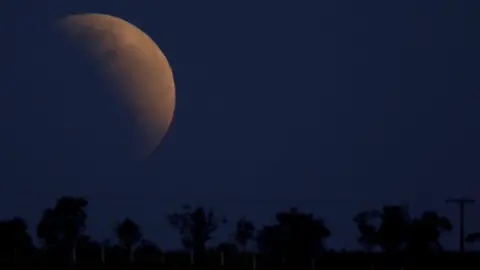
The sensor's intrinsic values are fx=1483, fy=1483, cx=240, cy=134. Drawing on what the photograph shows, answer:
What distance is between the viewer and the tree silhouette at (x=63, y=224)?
67250mm

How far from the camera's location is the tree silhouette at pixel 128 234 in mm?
70375

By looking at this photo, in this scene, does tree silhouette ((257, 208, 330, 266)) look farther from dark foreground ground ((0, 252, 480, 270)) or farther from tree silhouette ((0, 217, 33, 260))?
tree silhouette ((0, 217, 33, 260))

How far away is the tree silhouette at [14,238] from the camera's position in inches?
2660

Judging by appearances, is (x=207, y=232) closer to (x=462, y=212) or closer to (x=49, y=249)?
(x=49, y=249)

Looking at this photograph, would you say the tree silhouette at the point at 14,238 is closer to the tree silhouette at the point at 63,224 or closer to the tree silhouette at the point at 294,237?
the tree silhouette at the point at 63,224

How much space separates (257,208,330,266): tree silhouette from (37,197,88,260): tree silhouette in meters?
8.28

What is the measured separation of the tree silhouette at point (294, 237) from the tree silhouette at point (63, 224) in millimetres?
8282

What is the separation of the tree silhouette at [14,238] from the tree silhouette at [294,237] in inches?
425

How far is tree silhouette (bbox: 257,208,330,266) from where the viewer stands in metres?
63.9

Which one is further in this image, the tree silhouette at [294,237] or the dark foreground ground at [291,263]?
the tree silhouette at [294,237]

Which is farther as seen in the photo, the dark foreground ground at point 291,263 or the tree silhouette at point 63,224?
the tree silhouette at point 63,224

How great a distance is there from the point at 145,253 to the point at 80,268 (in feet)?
58.7

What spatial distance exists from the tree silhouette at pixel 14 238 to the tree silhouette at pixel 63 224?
1129 mm

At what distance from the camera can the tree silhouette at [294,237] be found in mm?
63906
